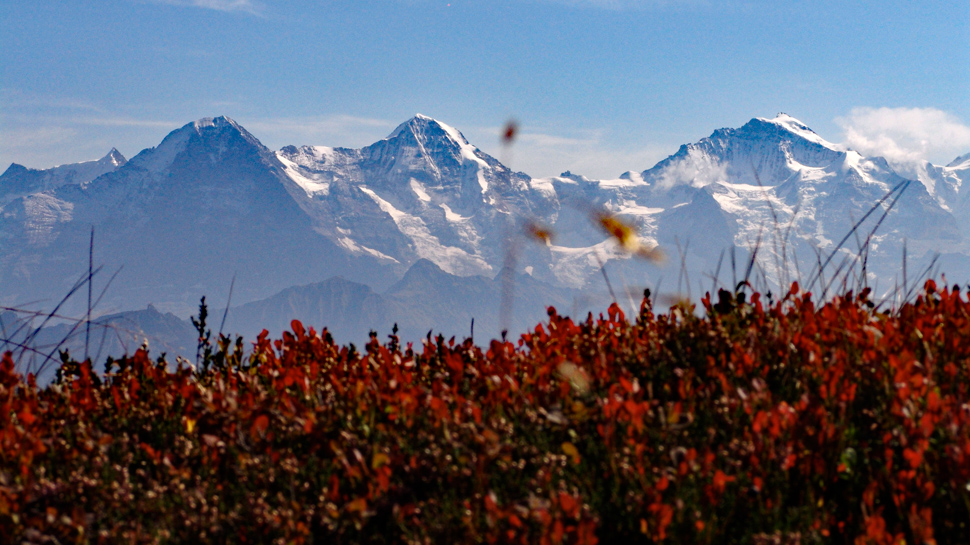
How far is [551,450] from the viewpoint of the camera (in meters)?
3.34

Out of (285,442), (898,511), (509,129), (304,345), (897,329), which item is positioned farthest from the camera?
(304,345)

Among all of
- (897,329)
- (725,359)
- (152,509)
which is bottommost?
(152,509)

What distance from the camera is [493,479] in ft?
10.3

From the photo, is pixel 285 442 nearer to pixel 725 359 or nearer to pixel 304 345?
pixel 304 345

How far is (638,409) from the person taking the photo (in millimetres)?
3033

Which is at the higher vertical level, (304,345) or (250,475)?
(304,345)

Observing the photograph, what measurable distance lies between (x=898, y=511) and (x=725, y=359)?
1.22 metres

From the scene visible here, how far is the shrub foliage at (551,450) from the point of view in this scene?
2865 mm

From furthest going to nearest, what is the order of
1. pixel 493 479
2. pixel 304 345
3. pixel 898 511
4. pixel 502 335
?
pixel 304 345, pixel 502 335, pixel 493 479, pixel 898 511

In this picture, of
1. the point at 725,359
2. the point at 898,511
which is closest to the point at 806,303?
the point at 725,359

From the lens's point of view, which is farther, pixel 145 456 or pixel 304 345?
pixel 304 345

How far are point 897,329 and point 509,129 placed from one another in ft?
9.03

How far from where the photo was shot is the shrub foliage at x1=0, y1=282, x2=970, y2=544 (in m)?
2.87

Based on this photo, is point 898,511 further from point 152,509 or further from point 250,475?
point 152,509
